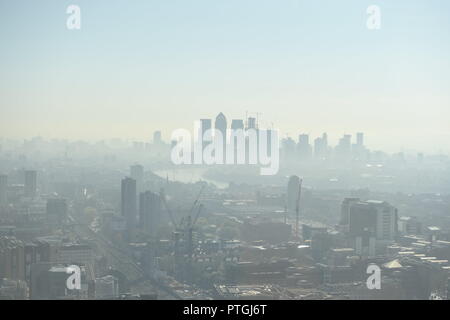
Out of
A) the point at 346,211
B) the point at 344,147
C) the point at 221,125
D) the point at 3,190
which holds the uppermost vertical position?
the point at 221,125

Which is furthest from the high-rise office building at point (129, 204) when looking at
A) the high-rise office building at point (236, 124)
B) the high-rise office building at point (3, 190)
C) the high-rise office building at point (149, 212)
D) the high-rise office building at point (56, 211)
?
the high-rise office building at point (236, 124)

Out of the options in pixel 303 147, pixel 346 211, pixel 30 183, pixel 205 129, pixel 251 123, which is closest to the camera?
pixel 346 211

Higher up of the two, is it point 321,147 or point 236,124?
point 236,124

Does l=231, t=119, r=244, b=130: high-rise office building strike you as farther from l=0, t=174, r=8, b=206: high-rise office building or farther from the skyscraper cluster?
l=0, t=174, r=8, b=206: high-rise office building

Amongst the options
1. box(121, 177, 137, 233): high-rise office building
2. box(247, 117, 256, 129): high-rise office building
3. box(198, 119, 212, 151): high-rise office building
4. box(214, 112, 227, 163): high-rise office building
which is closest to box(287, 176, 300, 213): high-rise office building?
box(247, 117, 256, 129): high-rise office building

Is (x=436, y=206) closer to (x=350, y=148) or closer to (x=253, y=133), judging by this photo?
(x=253, y=133)

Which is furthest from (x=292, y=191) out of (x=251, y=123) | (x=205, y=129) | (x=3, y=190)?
(x=3, y=190)

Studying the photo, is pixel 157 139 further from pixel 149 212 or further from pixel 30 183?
pixel 149 212
